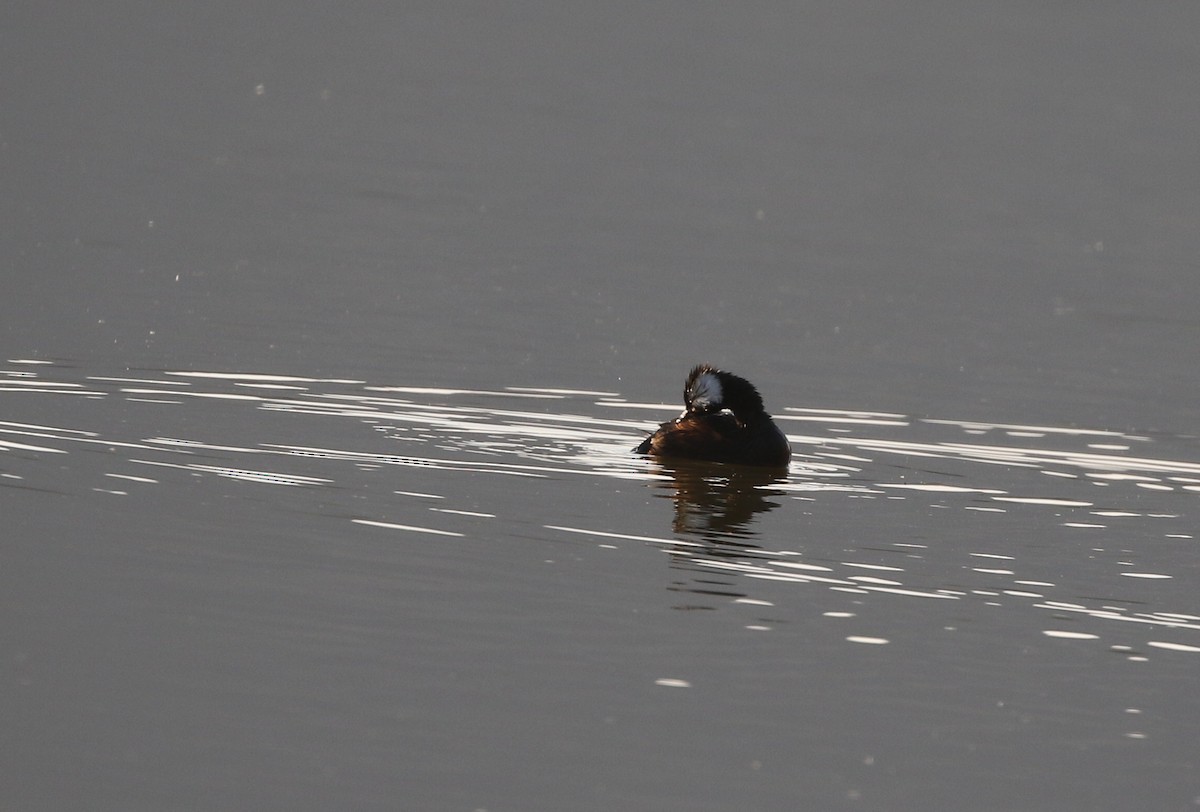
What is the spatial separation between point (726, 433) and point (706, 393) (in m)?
0.57

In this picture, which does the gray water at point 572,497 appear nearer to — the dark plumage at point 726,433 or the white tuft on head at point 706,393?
the dark plumage at point 726,433

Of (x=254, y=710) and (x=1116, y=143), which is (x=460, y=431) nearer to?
(x=254, y=710)

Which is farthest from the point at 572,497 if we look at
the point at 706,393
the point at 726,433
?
the point at 706,393

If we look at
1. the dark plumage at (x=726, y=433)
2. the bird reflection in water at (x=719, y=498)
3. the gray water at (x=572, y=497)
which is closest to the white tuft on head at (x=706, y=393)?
the dark plumage at (x=726, y=433)

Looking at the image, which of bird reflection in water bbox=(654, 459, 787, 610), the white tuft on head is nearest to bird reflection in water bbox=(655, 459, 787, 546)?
bird reflection in water bbox=(654, 459, 787, 610)

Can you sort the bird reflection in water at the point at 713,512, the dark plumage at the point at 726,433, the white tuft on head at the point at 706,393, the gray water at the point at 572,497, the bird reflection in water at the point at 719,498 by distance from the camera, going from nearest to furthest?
1. the gray water at the point at 572,497
2. the bird reflection in water at the point at 713,512
3. the bird reflection in water at the point at 719,498
4. the dark plumage at the point at 726,433
5. the white tuft on head at the point at 706,393

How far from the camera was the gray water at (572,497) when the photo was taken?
8.86 m

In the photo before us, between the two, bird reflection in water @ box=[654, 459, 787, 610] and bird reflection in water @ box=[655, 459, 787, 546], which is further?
bird reflection in water @ box=[655, 459, 787, 546]

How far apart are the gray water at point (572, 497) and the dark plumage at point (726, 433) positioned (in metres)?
0.30

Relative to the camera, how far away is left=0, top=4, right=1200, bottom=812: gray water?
8.86 meters

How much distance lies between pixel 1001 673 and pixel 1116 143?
166ft

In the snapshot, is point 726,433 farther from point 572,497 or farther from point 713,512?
point 572,497

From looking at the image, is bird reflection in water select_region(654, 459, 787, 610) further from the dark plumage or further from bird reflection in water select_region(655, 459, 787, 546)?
the dark plumage

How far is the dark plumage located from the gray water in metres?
0.30
